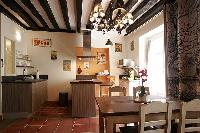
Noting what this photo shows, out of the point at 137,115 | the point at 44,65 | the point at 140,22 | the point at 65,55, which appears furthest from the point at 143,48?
the point at 137,115

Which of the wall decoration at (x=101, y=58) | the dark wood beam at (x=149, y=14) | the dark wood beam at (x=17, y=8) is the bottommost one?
the wall decoration at (x=101, y=58)

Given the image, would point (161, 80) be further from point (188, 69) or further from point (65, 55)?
point (65, 55)

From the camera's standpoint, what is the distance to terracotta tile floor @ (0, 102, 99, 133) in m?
5.02

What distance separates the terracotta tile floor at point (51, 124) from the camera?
5024 millimetres

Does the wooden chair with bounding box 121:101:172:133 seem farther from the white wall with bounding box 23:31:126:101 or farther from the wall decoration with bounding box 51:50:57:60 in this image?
the wall decoration with bounding box 51:50:57:60

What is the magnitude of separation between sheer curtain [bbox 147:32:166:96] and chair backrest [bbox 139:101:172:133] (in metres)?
4.05

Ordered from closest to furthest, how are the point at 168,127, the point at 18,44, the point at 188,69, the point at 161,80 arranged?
the point at 168,127
the point at 188,69
the point at 161,80
the point at 18,44

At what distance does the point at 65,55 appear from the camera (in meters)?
9.12

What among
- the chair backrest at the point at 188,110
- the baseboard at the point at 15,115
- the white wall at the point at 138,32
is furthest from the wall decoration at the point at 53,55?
the chair backrest at the point at 188,110

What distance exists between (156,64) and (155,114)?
4582 millimetres

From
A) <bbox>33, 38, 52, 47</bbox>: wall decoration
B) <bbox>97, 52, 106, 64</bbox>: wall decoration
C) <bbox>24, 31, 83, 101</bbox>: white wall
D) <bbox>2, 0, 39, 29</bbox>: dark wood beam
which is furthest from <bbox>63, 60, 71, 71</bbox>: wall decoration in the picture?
<bbox>2, 0, 39, 29</bbox>: dark wood beam

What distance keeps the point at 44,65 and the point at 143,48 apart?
3.75 metres

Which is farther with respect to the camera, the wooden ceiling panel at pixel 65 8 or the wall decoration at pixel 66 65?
the wall decoration at pixel 66 65

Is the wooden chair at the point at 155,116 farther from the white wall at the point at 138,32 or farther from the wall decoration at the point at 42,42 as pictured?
the wall decoration at the point at 42,42
